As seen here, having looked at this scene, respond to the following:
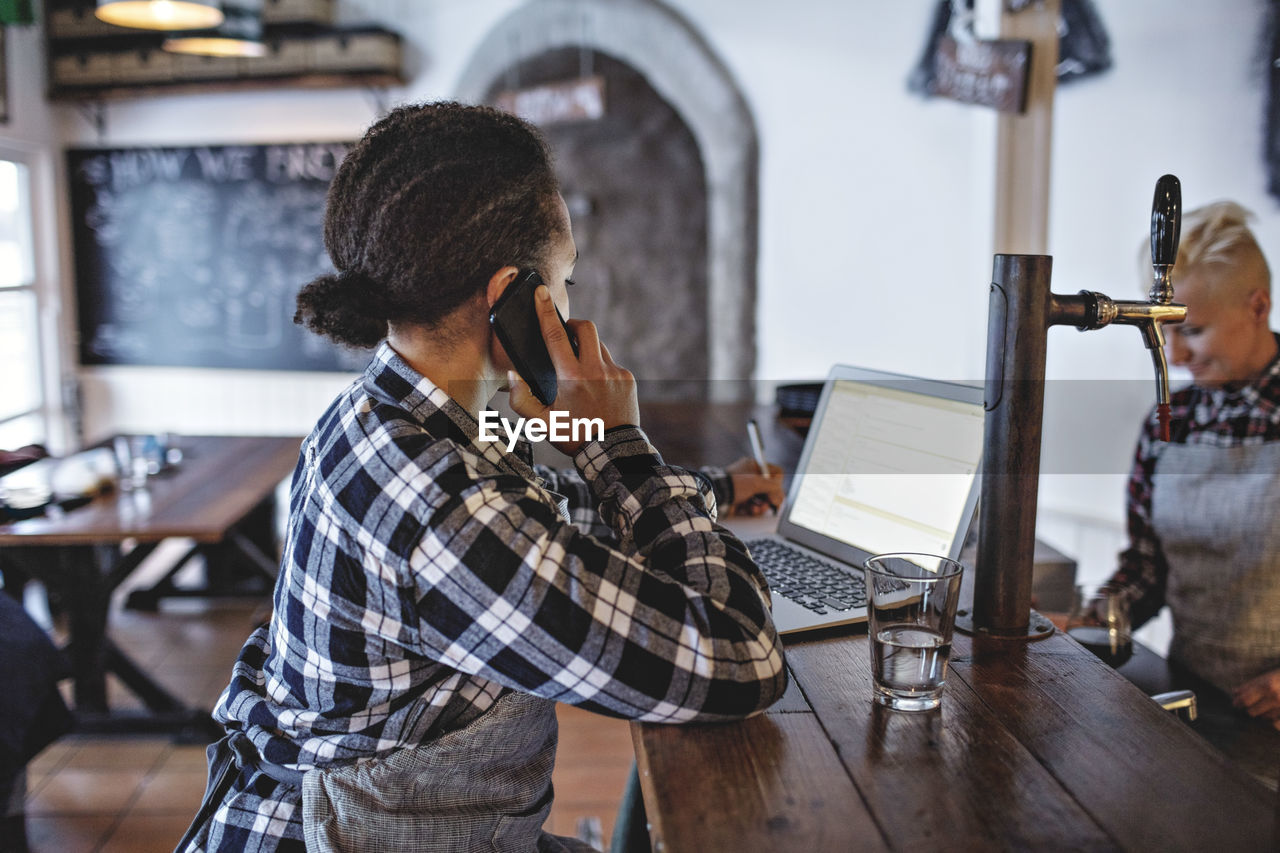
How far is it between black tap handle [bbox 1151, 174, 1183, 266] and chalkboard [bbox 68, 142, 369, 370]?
393cm

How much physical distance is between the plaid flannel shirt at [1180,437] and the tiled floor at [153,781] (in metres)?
1.23

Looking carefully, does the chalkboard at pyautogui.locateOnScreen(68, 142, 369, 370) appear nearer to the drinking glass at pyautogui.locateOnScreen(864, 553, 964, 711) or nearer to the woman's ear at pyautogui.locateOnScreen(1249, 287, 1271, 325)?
the woman's ear at pyautogui.locateOnScreen(1249, 287, 1271, 325)

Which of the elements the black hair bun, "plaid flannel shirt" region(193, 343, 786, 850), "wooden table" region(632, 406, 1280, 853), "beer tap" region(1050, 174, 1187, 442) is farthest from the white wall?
the black hair bun

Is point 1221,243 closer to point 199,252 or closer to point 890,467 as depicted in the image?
point 890,467

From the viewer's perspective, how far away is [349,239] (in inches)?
38.4

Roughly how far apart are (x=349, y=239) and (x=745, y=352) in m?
3.13

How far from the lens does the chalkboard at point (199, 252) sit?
458 centimetres

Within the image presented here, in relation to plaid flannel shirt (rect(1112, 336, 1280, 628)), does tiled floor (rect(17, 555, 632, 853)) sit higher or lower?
lower

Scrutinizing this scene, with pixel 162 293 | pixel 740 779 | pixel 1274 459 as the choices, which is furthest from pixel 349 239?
pixel 162 293

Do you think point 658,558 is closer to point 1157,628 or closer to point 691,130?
point 1157,628

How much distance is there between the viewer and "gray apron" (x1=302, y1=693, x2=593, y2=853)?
2.99 feet

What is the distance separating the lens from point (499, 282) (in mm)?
984

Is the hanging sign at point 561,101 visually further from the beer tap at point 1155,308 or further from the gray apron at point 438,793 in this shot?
the gray apron at point 438,793

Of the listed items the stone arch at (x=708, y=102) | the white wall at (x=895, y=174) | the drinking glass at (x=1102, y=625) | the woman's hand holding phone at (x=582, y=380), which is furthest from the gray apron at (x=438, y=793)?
the stone arch at (x=708, y=102)
